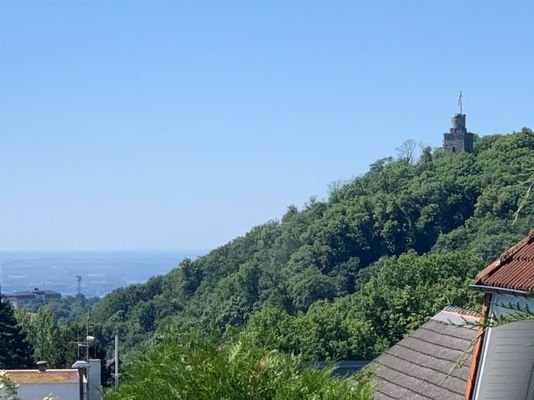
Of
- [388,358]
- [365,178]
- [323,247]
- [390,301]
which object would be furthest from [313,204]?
[388,358]

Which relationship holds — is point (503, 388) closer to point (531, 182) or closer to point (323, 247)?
point (531, 182)

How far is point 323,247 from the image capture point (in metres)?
89.6

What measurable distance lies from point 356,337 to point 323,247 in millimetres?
46270

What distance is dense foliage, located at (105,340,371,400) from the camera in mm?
4609

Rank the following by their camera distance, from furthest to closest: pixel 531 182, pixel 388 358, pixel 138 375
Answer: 1. pixel 388 358
2. pixel 138 375
3. pixel 531 182

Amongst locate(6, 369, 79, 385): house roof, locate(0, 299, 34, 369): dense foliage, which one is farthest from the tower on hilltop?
locate(6, 369, 79, 385): house roof

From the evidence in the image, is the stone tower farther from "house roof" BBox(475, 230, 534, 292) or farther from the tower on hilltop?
"house roof" BBox(475, 230, 534, 292)

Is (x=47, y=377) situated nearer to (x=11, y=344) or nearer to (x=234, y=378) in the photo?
(x=234, y=378)

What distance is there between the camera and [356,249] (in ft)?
291

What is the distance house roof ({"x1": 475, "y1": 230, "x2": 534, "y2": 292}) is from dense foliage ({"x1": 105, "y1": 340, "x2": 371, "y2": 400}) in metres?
0.90

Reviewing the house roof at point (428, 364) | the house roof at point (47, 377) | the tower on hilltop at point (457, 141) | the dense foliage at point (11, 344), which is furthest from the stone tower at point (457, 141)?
the house roof at point (428, 364)

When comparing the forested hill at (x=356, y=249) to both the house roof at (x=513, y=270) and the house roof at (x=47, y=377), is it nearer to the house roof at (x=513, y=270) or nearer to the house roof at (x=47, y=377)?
the house roof at (x=47, y=377)

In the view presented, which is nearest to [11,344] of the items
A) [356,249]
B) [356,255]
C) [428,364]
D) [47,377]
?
[47,377]

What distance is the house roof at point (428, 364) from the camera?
6.44 m
